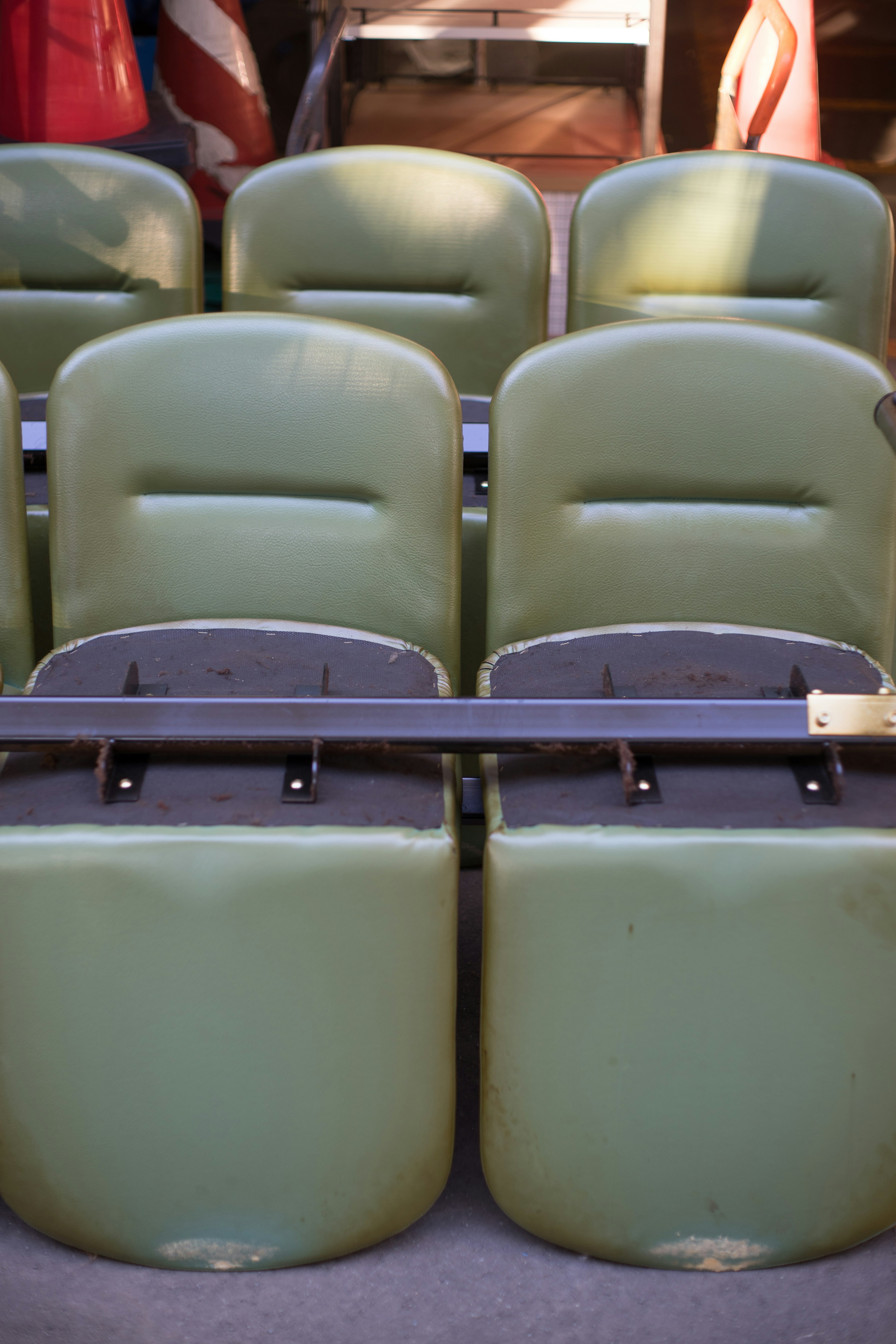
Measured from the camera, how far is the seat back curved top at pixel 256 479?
1.18 m

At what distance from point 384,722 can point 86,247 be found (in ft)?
4.38

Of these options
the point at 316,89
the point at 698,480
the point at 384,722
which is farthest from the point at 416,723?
the point at 316,89

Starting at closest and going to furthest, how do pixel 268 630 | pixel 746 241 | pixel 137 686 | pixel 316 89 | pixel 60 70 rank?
1. pixel 137 686
2. pixel 268 630
3. pixel 746 241
4. pixel 60 70
5. pixel 316 89

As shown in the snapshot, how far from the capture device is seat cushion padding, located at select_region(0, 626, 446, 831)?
89 cm

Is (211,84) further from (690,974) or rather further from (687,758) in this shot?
(690,974)

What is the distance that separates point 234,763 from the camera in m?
0.96

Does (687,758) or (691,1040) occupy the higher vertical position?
(687,758)

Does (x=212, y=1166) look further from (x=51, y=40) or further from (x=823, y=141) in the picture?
(x=823, y=141)

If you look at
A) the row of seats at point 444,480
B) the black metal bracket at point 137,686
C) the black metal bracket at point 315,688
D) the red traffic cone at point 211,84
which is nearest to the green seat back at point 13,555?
the row of seats at point 444,480

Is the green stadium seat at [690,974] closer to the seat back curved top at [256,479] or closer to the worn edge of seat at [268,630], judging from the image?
the worn edge of seat at [268,630]

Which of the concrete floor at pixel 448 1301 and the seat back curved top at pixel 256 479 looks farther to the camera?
the seat back curved top at pixel 256 479

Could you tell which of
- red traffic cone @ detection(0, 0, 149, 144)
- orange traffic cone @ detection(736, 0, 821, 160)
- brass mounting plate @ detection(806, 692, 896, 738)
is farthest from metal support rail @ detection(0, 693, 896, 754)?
red traffic cone @ detection(0, 0, 149, 144)

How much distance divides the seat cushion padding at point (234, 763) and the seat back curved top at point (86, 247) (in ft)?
3.12

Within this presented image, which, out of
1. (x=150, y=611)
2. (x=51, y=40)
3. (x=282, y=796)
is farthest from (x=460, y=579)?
(x=51, y=40)
